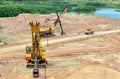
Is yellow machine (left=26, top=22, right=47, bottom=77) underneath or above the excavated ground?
above

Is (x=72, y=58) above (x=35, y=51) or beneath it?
beneath

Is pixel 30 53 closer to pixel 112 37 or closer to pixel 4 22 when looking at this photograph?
pixel 112 37

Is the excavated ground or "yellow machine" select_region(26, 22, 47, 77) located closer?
"yellow machine" select_region(26, 22, 47, 77)

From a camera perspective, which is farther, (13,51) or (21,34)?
(21,34)

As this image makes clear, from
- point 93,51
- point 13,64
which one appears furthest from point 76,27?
point 13,64

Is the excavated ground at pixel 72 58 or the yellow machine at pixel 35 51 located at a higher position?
the yellow machine at pixel 35 51

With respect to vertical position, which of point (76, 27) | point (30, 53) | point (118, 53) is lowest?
point (76, 27)

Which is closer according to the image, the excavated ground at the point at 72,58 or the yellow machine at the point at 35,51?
the yellow machine at the point at 35,51

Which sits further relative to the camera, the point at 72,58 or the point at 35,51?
the point at 72,58
